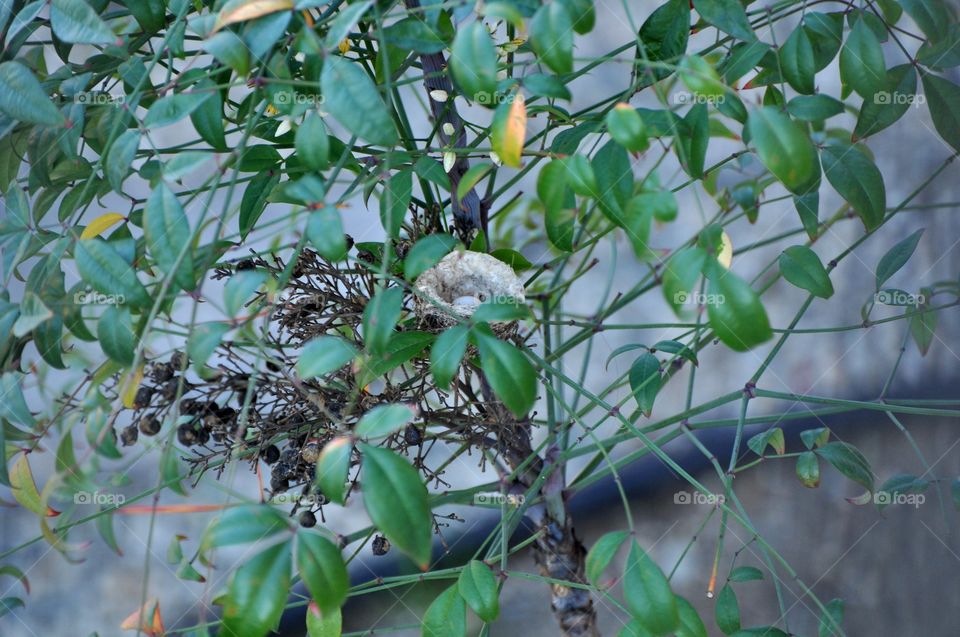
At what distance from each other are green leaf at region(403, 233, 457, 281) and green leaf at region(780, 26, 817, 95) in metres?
0.25

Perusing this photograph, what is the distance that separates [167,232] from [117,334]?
0.07 metres

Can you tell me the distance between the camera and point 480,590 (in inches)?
21.3

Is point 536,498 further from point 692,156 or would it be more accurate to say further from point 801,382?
point 801,382

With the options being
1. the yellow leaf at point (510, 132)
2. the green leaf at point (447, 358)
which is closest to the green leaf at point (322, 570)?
the green leaf at point (447, 358)

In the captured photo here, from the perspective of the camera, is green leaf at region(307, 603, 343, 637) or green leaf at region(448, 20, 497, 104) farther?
green leaf at region(307, 603, 343, 637)

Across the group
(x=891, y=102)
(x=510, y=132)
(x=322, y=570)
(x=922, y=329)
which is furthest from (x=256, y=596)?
(x=922, y=329)

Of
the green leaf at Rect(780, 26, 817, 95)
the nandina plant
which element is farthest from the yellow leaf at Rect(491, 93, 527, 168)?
the green leaf at Rect(780, 26, 817, 95)

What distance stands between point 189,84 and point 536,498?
0.45 metres

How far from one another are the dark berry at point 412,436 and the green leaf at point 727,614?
0.27 metres

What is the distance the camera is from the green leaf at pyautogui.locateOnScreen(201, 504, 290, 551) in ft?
1.17

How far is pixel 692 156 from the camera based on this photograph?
0.51 m

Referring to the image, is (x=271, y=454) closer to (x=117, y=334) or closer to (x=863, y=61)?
(x=117, y=334)

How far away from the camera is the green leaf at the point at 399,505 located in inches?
14.3

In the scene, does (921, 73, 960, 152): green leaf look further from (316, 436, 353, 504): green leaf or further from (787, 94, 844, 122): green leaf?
(316, 436, 353, 504): green leaf
